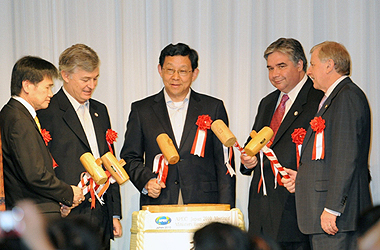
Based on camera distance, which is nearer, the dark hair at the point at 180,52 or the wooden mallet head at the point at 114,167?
the wooden mallet head at the point at 114,167

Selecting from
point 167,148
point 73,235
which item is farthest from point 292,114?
point 73,235

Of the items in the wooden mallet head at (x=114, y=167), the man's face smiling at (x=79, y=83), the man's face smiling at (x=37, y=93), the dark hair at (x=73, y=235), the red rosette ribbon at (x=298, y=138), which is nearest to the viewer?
the dark hair at (x=73, y=235)

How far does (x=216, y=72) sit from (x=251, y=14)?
A: 2.00 feet

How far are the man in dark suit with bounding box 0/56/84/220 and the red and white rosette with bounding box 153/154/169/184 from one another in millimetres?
574

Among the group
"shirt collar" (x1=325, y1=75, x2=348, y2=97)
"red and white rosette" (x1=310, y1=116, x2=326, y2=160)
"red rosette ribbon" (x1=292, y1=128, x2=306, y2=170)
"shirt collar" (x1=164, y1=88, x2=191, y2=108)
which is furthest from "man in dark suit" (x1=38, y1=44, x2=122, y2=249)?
"shirt collar" (x1=325, y1=75, x2=348, y2=97)

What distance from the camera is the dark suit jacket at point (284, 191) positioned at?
338cm

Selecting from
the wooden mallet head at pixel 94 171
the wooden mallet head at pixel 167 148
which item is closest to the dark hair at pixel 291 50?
the wooden mallet head at pixel 167 148

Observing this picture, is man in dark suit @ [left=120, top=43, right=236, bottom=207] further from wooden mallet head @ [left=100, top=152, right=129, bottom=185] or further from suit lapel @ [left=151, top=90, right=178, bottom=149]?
wooden mallet head @ [left=100, top=152, right=129, bottom=185]

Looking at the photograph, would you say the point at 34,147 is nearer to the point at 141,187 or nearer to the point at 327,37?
the point at 141,187

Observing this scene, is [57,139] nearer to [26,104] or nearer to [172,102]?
[26,104]

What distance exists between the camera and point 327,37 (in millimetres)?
4621

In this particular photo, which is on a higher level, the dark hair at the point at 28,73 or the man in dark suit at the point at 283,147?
the dark hair at the point at 28,73

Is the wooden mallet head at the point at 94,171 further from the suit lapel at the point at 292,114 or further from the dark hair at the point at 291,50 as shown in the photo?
the dark hair at the point at 291,50

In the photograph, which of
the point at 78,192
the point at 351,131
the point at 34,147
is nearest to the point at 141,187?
the point at 78,192
